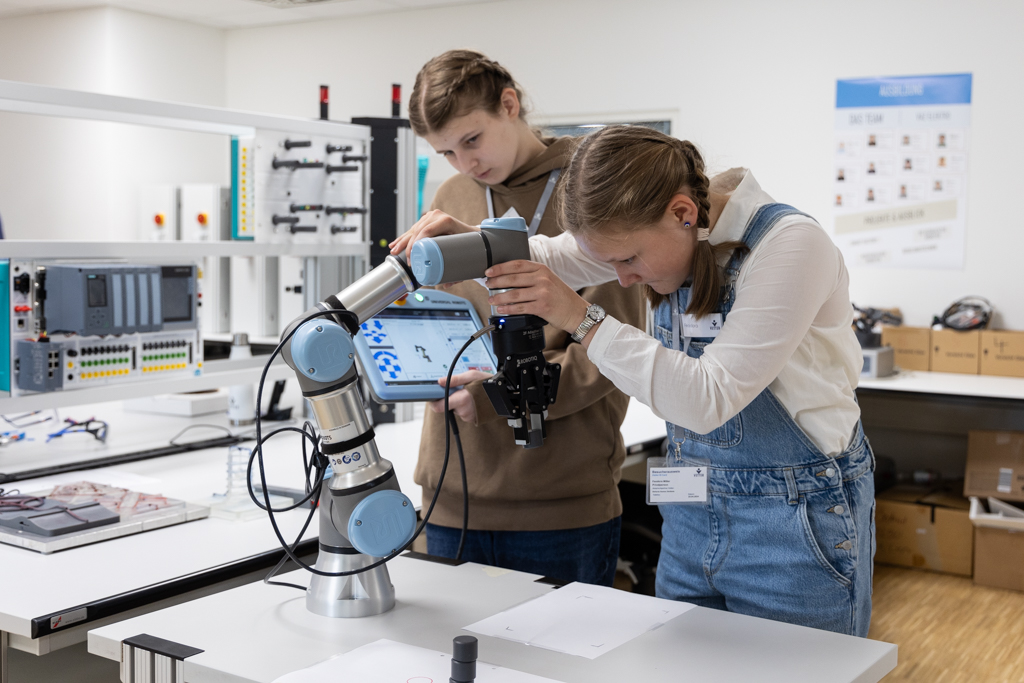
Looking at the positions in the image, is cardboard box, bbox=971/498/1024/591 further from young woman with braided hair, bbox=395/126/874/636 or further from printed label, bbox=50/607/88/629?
printed label, bbox=50/607/88/629

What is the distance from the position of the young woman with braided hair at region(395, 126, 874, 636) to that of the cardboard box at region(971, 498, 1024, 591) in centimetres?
276

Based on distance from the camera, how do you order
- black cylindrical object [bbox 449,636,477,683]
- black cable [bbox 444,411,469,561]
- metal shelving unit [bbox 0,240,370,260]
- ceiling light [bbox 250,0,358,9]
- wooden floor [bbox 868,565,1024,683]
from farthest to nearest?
ceiling light [bbox 250,0,358,9] → wooden floor [bbox 868,565,1024,683] → metal shelving unit [bbox 0,240,370,260] → black cable [bbox 444,411,469,561] → black cylindrical object [bbox 449,636,477,683]

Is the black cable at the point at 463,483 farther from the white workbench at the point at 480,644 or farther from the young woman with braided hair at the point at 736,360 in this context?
the young woman with braided hair at the point at 736,360

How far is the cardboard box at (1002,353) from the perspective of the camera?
3.94 metres

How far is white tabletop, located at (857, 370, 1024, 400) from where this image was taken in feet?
11.6

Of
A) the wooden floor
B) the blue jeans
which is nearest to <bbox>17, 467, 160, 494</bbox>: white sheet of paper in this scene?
the blue jeans

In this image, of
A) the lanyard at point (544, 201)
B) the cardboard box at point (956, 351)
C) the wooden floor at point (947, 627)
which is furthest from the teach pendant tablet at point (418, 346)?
the cardboard box at point (956, 351)

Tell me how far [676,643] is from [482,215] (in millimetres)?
832

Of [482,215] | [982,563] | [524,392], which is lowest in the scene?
[982,563]

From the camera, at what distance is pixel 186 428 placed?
2691mm

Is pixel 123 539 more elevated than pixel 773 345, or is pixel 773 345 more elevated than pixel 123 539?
pixel 773 345

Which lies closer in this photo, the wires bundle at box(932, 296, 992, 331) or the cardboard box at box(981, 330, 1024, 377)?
the cardboard box at box(981, 330, 1024, 377)

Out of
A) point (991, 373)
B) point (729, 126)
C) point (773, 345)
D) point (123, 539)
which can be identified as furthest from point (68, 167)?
point (773, 345)

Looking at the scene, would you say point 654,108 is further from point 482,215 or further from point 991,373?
point 482,215
